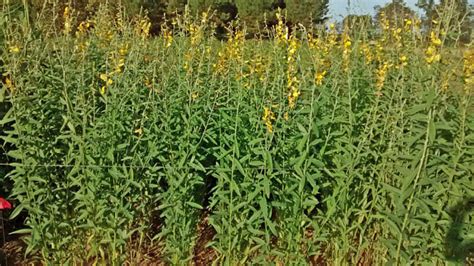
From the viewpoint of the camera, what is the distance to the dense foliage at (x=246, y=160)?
11.9 feet

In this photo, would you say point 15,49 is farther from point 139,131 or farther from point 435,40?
point 435,40

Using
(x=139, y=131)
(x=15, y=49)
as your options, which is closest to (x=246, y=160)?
(x=139, y=131)

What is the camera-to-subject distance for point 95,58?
4582mm

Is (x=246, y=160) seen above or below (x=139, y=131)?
below

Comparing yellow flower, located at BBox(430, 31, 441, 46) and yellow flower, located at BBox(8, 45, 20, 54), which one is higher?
yellow flower, located at BBox(430, 31, 441, 46)

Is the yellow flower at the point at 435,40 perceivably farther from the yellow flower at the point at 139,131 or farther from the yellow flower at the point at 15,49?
the yellow flower at the point at 15,49

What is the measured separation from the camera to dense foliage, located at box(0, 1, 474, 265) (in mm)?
3623

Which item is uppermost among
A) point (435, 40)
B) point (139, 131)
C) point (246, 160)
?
point (435, 40)

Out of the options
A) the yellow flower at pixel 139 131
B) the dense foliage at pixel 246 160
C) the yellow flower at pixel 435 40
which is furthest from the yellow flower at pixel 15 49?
the yellow flower at pixel 435 40

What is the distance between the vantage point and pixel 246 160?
377 centimetres

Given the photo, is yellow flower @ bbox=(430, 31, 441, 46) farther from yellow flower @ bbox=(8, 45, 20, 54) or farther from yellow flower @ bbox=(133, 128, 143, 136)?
yellow flower @ bbox=(8, 45, 20, 54)

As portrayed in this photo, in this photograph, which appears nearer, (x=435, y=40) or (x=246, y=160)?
(x=435, y=40)

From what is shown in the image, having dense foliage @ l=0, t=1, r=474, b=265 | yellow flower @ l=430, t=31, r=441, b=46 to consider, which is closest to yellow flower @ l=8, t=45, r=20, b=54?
dense foliage @ l=0, t=1, r=474, b=265

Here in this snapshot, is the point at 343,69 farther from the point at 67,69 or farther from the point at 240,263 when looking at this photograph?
the point at 67,69
